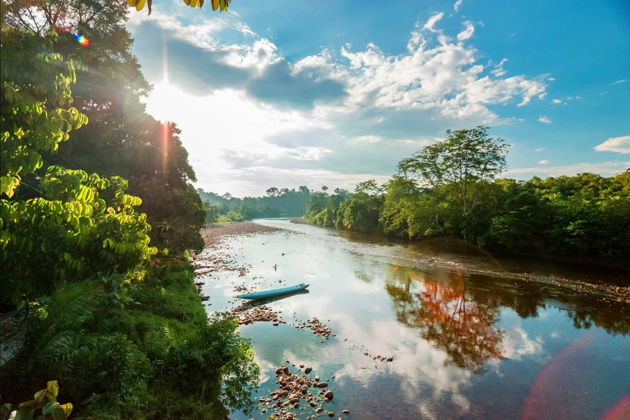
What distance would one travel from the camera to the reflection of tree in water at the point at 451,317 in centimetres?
1342

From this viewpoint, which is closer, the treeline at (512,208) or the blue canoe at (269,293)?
the blue canoe at (269,293)

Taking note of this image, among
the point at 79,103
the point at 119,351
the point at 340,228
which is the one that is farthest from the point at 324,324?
the point at 340,228

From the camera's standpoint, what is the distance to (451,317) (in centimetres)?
1739

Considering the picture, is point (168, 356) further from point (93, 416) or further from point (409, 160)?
point (409, 160)

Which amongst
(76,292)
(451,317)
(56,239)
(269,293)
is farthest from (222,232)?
(56,239)

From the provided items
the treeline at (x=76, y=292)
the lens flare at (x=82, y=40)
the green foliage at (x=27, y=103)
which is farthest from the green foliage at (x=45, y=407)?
the lens flare at (x=82, y=40)

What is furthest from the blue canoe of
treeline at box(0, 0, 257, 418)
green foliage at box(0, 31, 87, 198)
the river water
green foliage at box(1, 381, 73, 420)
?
green foliage at box(0, 31, 87, 198)

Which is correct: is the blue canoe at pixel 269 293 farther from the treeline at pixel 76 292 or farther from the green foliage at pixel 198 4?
the green foliage at pixel 198 4

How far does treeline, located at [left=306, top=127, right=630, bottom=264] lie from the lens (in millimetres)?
29984

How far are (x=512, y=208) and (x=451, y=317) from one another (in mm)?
26698

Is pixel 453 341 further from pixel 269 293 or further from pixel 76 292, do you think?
pixel 76 292

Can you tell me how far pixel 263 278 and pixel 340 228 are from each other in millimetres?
60231

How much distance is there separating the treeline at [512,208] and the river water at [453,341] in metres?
5.22

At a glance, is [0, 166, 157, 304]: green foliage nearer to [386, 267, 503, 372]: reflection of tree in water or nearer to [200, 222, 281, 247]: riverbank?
[386, 267, 503, 372]: reflection of tree in water
